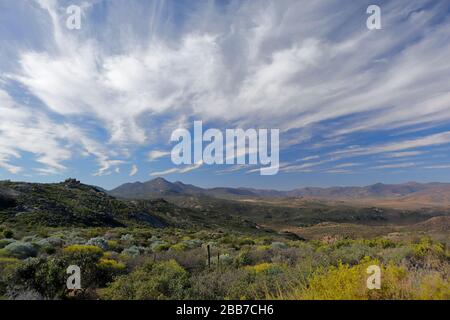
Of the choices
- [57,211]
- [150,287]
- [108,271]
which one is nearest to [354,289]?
[150,287]

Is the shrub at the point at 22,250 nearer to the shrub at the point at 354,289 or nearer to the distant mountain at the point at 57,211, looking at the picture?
the shrub at the point at 354,289

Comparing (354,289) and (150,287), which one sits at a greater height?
(354,289)

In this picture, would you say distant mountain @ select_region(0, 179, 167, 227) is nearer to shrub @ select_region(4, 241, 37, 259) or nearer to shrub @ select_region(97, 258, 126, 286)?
shrub @ select_region(4, 241, 37, 259)

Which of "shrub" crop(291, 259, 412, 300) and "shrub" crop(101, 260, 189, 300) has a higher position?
"shrub" crop(291, 259, 412, 300)

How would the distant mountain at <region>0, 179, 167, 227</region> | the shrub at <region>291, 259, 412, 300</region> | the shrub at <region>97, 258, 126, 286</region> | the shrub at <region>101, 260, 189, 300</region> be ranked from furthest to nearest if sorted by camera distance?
the distant mountain at <region>0, 179, 167, 227</region> → the shrub at <region>97, 258, 126, 286</region> → the shrub at <region>101, 260, 189, 300</region> → the shrub at <region>291, 259, 412, 300</region>

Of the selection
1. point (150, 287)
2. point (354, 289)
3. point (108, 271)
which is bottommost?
point (108, 271)

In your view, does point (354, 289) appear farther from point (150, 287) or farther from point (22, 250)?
point (22, 250)

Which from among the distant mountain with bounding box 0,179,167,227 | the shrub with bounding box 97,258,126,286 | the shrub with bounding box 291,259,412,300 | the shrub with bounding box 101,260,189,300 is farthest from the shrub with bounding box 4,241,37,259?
the distant mountain with bounding box 0,179,167,227

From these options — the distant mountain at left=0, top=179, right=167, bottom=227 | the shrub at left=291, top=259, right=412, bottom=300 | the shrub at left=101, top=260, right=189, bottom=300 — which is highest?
the shrub at left=291, top=259, right=412, bottom=300

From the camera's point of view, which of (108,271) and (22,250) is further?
(22,250)

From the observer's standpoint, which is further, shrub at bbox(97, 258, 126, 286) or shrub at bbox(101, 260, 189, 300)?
shrub at bbox(97, 258, 126, 286)

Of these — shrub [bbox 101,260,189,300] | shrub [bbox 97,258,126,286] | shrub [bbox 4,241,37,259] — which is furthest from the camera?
shrub [bbox 4,241,37,259]
